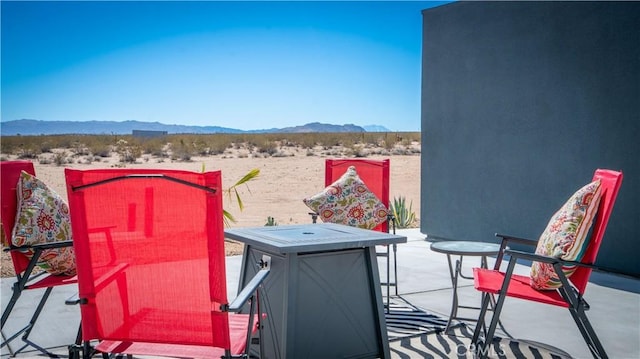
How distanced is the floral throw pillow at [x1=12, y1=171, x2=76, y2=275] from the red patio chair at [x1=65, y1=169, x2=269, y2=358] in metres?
1.32

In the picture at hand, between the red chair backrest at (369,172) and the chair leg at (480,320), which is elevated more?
the red chair backrest at (369,172)

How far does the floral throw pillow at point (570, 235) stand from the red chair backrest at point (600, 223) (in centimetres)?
3

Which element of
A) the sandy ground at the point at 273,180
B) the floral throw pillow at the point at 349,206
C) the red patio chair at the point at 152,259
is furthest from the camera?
the sandy ground at the point at 273,180

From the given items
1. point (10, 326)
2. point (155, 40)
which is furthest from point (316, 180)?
point (10, 326)

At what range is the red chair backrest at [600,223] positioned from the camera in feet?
10.2

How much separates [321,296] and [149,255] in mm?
1143

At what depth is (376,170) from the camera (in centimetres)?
547

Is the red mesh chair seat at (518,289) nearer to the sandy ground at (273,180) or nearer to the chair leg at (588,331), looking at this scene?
the chair leg at (588,331)

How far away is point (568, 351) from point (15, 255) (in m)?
3.17

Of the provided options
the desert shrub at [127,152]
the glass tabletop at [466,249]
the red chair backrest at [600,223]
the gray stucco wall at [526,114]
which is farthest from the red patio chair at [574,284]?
the desert shrub at [127,152]

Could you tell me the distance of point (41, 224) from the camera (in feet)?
11.4

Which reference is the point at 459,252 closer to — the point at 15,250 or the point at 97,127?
the point at 15,250

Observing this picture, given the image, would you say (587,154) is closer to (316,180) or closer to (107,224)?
(107,224)

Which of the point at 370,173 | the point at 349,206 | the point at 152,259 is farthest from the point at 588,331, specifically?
the point at 370,173
